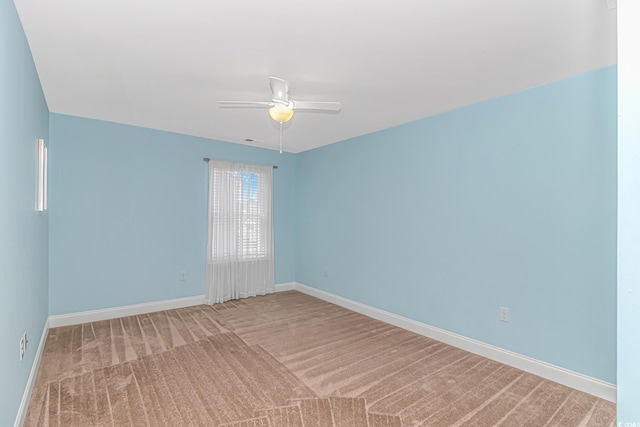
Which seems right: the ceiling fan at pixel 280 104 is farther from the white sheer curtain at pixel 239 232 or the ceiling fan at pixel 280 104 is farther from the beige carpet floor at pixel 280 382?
the white sheer curtain at pixel 239 232

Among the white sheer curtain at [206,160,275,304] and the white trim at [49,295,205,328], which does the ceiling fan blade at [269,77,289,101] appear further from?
the white trim at [49,295,205,328]

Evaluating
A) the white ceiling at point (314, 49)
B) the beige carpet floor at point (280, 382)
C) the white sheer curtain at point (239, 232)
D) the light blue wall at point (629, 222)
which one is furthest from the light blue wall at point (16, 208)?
the light blue wall at point (629, 222)

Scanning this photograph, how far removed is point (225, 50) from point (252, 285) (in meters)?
3.79

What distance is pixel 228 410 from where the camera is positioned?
2104 mm

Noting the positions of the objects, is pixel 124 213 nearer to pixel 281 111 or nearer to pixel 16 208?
pixel 16 208

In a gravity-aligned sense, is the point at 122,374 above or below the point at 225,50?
below

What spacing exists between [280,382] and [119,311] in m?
2.75

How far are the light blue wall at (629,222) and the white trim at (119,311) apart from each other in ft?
15.3

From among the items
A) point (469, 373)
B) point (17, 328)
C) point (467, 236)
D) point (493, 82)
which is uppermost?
point (493, 82)

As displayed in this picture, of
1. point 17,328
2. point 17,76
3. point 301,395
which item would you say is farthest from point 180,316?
point 17,76

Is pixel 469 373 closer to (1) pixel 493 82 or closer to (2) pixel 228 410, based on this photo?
(2) pixel 228 410

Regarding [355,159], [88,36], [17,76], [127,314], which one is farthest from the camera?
[355,159]

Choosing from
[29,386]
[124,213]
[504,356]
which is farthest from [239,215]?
[504,356]

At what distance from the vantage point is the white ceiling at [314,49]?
173 cm
